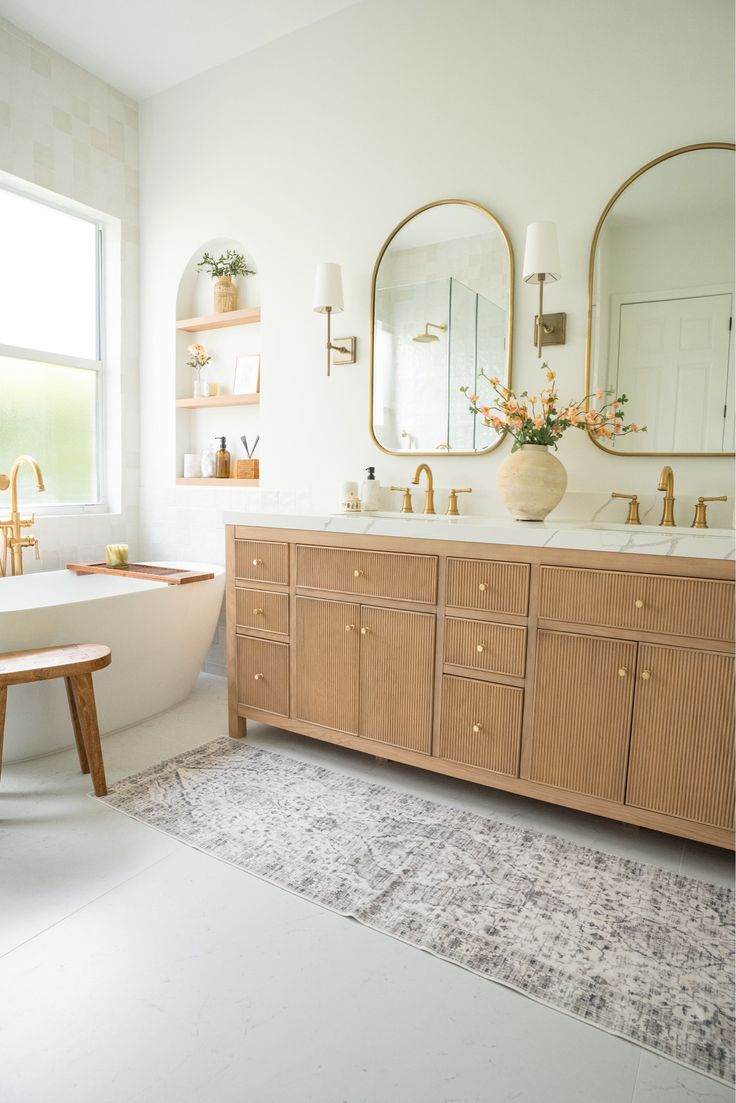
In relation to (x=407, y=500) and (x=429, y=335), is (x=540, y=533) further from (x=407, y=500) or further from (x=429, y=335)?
(x=429, y=335)

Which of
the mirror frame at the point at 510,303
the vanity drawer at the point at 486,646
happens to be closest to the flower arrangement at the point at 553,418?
the mirror frame at the point at 510,303

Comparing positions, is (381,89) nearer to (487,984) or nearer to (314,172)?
(314,172)

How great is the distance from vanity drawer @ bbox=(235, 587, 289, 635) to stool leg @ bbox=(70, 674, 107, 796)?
0.66 metres

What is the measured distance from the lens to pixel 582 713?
2.01 meters

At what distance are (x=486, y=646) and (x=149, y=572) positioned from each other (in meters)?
1.79

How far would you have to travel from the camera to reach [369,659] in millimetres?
2416

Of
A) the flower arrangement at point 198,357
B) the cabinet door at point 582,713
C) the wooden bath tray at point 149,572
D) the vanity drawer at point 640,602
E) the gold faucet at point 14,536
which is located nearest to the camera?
the vanity drawer at point 640,602

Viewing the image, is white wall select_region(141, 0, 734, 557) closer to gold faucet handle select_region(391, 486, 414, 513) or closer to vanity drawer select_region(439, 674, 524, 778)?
gold faucet handle select_region(391, 486, 414, 513)

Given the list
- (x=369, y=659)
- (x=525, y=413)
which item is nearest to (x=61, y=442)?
(x=369, y=659)

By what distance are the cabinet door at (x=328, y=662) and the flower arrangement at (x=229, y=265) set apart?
6.44ft

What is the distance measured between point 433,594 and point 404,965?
1082 mm

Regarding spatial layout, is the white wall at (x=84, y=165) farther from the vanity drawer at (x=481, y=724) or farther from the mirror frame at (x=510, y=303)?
the vanity drawer at (x=481, y=724)

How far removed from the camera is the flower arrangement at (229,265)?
3541 mm

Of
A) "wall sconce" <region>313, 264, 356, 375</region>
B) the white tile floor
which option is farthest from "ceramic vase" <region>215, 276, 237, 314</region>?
the white tile floor
